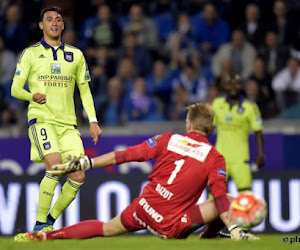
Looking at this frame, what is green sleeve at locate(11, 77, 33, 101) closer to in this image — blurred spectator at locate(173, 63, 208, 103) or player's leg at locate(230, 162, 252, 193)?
player's leg at locate(230, 162, 252, 193)

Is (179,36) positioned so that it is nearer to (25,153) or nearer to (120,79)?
(120,79)

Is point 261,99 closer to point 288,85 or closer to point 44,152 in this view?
point 288,85

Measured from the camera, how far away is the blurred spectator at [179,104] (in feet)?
43.0

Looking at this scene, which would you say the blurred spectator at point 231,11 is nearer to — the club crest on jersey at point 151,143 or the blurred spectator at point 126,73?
the blurred spectator at point 126,73

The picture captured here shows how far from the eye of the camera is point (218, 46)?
46.7ft

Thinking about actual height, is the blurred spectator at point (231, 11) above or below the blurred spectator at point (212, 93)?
above

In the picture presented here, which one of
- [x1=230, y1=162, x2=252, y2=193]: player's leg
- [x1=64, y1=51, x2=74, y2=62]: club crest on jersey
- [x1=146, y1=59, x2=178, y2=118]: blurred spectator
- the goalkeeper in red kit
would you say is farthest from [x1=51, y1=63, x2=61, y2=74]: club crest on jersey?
[x1=146, y1=59, x2=178, y2=118]: blurred spectator

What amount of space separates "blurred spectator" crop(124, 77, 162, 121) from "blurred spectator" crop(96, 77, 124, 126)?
0.15 meters

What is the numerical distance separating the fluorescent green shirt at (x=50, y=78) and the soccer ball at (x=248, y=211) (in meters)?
2.13

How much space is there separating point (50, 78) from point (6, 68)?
6.14 meters

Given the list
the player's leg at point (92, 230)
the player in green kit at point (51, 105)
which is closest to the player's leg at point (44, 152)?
the player in green kit at point (51, 105)

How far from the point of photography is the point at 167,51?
14.3 meters

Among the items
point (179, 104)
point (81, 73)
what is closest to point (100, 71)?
point (179, 104)

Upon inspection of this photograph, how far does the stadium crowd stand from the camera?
13.2 meters
